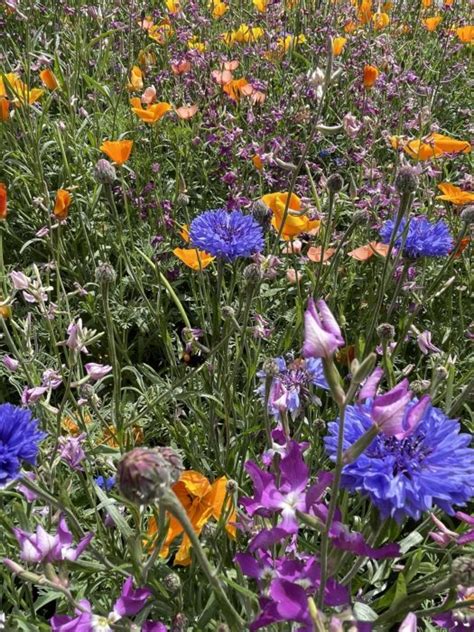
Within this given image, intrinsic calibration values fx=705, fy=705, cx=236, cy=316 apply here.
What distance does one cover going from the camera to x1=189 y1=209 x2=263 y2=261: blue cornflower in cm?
142

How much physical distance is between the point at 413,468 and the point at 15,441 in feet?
1.64

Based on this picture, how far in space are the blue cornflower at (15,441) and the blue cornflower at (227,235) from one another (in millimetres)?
576

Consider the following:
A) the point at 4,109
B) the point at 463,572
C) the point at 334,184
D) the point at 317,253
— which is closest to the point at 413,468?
the point at 463,572

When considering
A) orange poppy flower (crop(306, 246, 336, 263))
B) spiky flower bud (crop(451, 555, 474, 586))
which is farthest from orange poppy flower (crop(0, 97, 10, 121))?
spiky flower bud (crop(451, 555, 474, 586))

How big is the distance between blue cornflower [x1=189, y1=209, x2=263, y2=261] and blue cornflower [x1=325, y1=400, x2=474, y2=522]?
0.65 m

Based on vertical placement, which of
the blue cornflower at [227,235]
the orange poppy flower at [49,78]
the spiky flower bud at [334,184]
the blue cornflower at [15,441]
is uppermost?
the spiky flower bud at [334,184]

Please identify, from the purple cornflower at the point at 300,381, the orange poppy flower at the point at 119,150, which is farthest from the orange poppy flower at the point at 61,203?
the purple cornflower at the point at 300,381

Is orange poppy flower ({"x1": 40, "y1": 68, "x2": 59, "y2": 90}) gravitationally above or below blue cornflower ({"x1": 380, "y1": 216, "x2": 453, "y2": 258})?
above

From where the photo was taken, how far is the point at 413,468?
29.6 inches

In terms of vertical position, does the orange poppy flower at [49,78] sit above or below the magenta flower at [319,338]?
below

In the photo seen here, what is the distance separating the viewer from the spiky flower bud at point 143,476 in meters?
0.56

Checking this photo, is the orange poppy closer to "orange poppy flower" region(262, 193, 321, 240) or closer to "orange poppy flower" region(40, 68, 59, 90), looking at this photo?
"orange poppy flower" region(262, 193, 321, 240)

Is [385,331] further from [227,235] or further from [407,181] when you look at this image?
[227,235]

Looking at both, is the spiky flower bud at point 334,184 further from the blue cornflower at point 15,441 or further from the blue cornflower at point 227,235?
the blue cornflower at point 15,441
